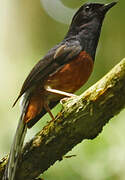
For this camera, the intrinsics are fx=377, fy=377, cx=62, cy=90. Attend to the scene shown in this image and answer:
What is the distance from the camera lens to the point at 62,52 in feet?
12.9

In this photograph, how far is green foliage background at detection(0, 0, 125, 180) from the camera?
174 inches

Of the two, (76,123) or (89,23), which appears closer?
(76,123)

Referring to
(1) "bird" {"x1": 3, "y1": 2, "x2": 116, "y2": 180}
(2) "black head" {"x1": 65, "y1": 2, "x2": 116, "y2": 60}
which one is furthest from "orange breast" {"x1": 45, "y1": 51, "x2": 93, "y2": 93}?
(2) "black head" {"x1": 65, "y1": 2, "x2": 116, "y2": 60}

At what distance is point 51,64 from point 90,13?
3.09 ft

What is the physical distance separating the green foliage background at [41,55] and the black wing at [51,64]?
2.24 ft

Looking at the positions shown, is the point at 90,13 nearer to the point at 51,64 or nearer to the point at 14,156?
the point at 51,64

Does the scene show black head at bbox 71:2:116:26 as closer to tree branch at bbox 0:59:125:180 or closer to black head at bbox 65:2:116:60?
black head at bbox 65:2:116:60

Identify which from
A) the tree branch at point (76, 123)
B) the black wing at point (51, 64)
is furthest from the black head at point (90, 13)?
the tree branch at point (76, 123)

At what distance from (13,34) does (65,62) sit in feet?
13.2

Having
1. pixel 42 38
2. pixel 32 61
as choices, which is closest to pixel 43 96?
pixel 32 61

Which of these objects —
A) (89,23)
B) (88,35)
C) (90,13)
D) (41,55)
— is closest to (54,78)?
(88,35)

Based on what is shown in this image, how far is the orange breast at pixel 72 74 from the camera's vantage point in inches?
150

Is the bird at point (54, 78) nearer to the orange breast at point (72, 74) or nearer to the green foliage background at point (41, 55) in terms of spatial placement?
the orange breast at point (72, 74)

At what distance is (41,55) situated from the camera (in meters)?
6.40
